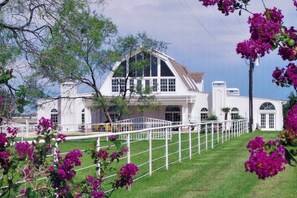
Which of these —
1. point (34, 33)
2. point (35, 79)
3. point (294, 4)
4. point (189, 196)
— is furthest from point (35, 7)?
point (294, 4)

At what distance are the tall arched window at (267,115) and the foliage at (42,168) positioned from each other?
45158 millimetres

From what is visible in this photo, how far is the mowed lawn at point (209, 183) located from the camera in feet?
33.4

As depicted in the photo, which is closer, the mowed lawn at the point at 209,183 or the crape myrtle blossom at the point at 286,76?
the crape myrtle blossom at the point at 286,76

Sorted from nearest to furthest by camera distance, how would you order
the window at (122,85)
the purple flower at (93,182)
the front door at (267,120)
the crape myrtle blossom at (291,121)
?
1. the crape myrtle blossom at (291,121)
2. the purple flower at (93,182)
3. the window at (122,85)
4. the front door at (267,120)

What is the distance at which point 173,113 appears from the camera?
51750mm

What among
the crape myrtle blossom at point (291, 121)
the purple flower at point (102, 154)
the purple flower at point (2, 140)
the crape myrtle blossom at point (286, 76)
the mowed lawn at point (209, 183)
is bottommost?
the mowed lawn at point (209, 183)

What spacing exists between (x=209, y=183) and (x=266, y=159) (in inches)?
309

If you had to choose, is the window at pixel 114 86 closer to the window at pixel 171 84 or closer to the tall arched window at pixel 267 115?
the window at pixel 171 84

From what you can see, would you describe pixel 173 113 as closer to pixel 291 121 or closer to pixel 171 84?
pixel 171 84

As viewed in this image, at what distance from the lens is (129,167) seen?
5934 millimetres

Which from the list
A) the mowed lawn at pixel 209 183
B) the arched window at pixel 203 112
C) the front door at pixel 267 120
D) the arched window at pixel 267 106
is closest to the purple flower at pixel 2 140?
the mowed lawn at pixel 209 183

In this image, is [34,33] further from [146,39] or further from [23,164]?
[146,39]

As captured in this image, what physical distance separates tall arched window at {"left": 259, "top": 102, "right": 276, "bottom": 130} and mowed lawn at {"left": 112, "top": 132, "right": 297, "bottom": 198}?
1396 inches

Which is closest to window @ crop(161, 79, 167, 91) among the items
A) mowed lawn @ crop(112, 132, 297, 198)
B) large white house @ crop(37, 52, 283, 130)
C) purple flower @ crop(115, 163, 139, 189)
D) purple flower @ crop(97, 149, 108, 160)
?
large white house @ crop(37, 52, 283, 130)
